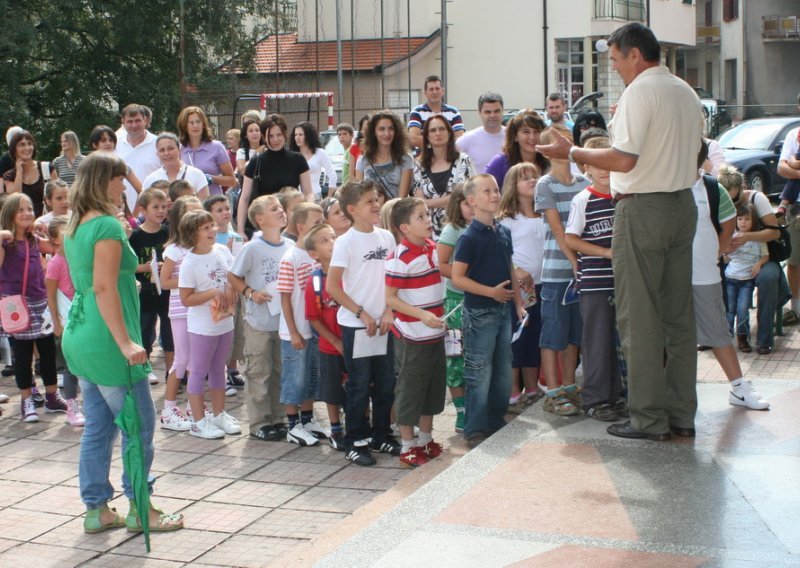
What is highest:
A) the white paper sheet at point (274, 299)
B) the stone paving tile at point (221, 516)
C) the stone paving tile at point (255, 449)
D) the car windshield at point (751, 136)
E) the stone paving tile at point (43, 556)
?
the car windshield at point (751, 136)

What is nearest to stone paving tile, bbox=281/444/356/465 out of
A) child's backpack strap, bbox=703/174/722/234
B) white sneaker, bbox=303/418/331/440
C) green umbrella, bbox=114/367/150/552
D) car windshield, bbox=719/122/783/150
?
white sneaker, bbox=303/418/331/440

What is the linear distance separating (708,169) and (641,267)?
9.37ft

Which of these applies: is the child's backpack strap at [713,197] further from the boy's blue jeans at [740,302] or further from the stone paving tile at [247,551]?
the stone paving tile at [247,551]

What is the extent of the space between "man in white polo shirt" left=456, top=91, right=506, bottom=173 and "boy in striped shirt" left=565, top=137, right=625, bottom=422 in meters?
3.07

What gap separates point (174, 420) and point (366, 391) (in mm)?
1646

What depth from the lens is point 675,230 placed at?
588cm

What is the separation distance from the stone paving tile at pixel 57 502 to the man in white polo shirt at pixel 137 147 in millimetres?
4413

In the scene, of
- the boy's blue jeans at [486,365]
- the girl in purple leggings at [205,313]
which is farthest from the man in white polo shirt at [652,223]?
the girl in purple leggings at [205,313]

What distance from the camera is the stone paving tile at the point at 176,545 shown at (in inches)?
213

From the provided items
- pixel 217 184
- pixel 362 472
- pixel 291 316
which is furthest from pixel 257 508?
pixel 217 184

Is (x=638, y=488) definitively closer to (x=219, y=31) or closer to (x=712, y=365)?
(x=712, y=365)

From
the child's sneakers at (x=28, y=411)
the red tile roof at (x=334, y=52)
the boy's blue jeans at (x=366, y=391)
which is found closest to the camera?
the boy's blue jeans at (x=366, y=391)

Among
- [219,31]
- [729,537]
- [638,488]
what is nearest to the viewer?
[729,537]

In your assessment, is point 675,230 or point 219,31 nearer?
point 675,230
